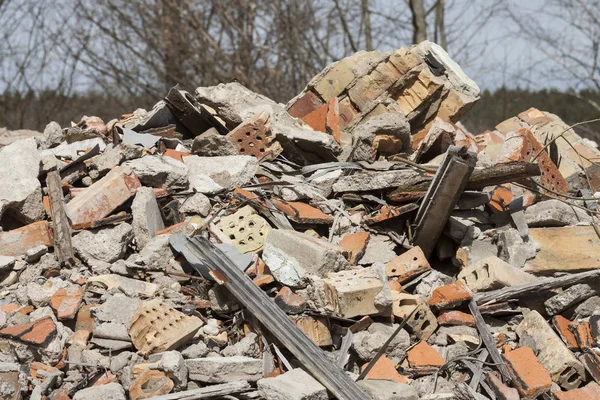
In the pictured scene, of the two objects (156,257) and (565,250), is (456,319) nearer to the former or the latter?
(565,250)

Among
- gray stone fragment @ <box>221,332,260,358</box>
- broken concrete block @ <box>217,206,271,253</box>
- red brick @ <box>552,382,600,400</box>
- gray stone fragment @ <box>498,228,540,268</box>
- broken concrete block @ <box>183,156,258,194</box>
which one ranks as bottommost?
red brick @ <box>552,382,600,400</box>

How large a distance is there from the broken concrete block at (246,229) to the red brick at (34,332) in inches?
51.3

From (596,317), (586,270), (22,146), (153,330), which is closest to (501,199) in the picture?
(586,270)

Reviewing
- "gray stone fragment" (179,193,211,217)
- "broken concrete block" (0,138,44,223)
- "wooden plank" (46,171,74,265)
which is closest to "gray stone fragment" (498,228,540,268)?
"gray stone fragment" (179,193,211,217)

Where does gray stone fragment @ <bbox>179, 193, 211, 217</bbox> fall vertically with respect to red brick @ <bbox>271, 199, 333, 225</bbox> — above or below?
above

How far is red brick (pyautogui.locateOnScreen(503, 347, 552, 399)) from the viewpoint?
391 centimetres

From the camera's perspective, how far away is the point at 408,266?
185 inches

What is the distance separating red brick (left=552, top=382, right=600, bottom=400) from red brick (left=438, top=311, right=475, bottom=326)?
2.12 ft

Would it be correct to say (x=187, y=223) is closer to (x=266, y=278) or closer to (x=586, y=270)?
(x=266, y=278)

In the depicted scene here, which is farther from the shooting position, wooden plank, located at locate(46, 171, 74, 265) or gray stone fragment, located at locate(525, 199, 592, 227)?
gray stone fragment, located at locate(525, 199, 592, 227)

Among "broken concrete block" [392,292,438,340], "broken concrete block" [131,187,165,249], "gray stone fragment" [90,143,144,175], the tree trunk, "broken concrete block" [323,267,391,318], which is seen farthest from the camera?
the tree trunk

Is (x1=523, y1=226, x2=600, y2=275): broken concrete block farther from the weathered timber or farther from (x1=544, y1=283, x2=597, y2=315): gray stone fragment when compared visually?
the weathered timber

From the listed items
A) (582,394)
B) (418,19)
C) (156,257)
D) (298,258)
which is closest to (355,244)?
(298,258)

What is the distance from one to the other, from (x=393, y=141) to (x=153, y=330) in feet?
9.20
